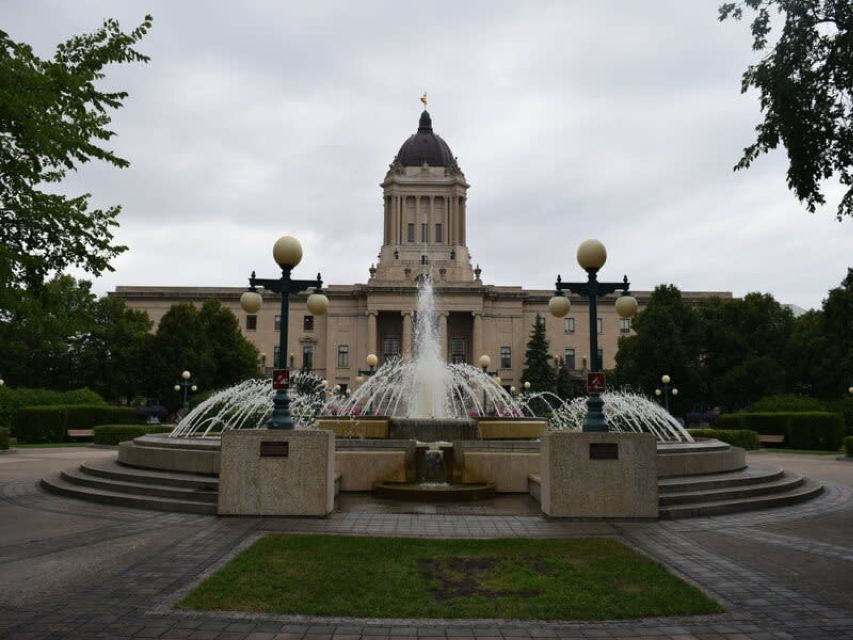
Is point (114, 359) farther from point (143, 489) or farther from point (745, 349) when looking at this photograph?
point (745, 349)

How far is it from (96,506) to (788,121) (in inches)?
537

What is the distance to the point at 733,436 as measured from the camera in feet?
84.2

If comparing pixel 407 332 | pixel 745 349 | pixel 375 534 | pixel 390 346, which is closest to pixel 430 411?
pixel 375 534

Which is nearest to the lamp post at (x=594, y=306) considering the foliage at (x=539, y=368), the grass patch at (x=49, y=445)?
the grass patch at (x=49, y=445)

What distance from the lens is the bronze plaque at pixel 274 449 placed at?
10.3m

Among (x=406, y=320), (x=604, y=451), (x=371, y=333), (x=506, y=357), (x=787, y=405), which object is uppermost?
(x=406, y=320)

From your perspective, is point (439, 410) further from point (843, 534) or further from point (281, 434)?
point (843, 534)

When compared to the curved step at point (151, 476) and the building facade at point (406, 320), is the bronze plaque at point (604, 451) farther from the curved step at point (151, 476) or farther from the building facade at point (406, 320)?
the building facade at point (406, 320)

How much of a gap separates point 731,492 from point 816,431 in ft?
69.5

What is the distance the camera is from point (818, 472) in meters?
18.5

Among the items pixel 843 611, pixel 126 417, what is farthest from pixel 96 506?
pixel 126 417

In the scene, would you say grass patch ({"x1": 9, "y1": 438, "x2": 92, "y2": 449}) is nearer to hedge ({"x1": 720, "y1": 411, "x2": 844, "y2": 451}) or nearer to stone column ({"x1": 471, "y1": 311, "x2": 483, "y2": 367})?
hedge ({"x1": 720, "y1": 411, "x2": 844, "y2": 451})

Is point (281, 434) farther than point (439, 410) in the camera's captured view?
No

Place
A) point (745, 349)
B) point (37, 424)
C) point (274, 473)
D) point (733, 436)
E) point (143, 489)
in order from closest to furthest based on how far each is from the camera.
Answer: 1. point (274, 473)
2. point (143, 489)
3. point (733, 436)
4. point (37, 424)
5. point (745, 349)
